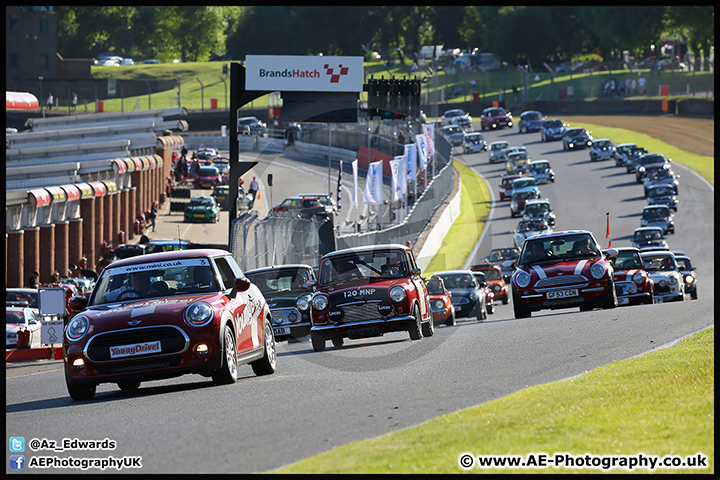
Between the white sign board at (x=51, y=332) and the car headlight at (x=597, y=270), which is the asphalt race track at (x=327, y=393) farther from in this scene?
the white sign board at (x=51, y=332)

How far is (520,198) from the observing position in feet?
197

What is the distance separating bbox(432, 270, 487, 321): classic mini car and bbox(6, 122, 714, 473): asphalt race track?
5.88 metres

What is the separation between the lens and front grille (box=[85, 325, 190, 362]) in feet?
39.1

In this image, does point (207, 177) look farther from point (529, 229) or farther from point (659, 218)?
point (659, 218)

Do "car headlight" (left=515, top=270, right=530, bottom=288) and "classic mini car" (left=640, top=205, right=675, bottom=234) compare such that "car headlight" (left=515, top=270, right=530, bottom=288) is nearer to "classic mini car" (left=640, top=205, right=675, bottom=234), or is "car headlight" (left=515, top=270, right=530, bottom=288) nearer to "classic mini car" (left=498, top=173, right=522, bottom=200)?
"classic mini car" (left=640, top=205, right=675, bottom=234)

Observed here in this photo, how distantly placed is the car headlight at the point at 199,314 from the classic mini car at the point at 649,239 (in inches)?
1457

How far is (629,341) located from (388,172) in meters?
67.1

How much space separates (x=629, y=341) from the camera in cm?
1560

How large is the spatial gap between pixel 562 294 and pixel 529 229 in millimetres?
29692

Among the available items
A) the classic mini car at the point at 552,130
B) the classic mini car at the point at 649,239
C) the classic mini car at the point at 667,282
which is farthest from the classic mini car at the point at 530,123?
the classic mini car at the point at 667,282

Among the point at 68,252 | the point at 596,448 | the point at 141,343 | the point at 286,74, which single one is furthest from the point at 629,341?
the point at 68,252

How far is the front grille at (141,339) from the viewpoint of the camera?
11.9 metres

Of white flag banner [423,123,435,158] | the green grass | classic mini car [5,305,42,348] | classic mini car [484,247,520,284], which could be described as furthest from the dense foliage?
the green grass

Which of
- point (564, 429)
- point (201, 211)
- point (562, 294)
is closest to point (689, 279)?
point (562, 294)
